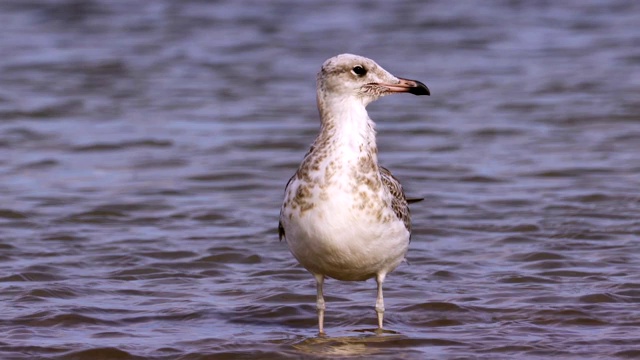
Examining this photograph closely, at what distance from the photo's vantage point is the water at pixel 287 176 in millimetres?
7629

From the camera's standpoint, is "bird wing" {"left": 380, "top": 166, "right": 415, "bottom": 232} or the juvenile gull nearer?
the juvenile gull

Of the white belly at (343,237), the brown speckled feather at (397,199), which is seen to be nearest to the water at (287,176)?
the white belly at (343,237)

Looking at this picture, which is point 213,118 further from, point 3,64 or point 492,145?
point 3,64

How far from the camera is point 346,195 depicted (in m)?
6.78

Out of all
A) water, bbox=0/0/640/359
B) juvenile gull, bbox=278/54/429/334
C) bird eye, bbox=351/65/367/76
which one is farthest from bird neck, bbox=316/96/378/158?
water, bbox=0/0/640/359

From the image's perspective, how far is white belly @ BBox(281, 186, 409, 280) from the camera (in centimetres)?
676

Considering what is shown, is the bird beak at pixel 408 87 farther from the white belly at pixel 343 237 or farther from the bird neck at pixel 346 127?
the white belly at pixel 343 237

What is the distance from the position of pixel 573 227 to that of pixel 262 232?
2.41 meters

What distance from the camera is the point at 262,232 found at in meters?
10.0

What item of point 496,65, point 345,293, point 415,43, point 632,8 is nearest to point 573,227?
point 345,293

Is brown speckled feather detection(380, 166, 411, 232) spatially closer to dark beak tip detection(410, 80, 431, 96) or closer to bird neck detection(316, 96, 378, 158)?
bird neck detection(316, 96, 378, 158)

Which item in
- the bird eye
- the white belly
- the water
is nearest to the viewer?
the white belly

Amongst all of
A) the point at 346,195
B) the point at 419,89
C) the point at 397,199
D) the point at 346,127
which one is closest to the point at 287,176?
the point at 397,199

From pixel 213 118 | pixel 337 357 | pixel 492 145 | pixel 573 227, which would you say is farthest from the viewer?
pixel 213 118
